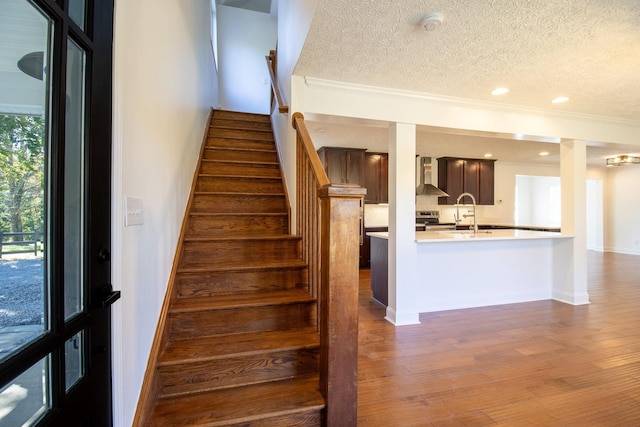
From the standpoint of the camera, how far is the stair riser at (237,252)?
222 cm

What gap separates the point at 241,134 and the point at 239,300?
2.74 metres

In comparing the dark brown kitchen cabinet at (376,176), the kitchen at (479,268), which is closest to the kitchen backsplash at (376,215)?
the dark brown kitchen cabinet at (376,176)

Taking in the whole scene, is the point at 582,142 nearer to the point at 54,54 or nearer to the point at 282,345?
the point at 282,345

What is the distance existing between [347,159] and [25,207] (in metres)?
5.34

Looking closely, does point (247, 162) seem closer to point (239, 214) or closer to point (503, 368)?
point (239, 214)

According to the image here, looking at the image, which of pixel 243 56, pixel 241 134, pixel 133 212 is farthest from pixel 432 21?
pixel 243 56

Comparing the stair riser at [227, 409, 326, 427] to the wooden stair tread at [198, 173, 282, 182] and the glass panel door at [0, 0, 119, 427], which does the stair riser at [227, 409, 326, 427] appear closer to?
the glass panel door at [0, 0, 119, 427]

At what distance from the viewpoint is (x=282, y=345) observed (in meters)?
1.65

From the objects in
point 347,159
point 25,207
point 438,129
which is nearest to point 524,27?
point 438,129

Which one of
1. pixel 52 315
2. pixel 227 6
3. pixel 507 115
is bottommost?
pixel 52 315

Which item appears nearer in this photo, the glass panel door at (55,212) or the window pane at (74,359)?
the glass panel door at (55,212)

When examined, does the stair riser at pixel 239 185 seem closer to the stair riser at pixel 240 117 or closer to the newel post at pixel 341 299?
the stair riser at pixel 240 117

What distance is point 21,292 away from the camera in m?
0.66

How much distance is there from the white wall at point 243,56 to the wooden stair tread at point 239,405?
5364 mm
